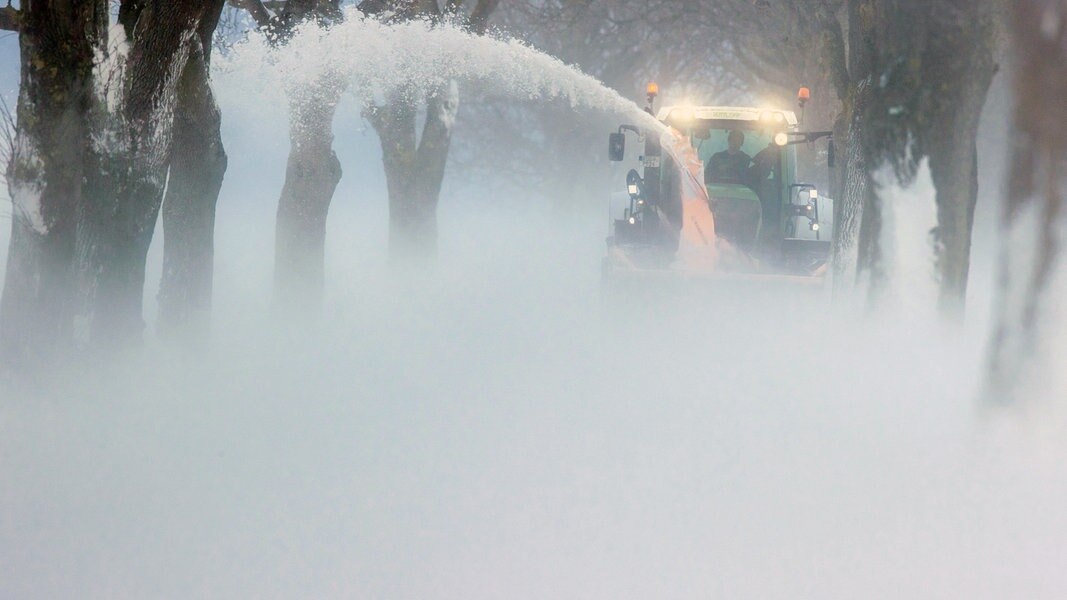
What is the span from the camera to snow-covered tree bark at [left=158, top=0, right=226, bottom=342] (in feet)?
31.5

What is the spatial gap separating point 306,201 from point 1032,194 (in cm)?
824

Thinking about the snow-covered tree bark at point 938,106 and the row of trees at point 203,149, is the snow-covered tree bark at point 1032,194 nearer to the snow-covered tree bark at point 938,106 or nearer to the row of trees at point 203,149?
the row of trees at point 203,149

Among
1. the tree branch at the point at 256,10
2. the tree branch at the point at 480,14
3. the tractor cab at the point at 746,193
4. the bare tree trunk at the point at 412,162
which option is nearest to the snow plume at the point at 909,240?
the tractor cab at the point at 746,193

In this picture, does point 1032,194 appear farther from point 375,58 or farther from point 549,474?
point 375,58

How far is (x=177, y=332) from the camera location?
34.2 ft

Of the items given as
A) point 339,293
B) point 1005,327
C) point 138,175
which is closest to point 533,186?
point 339,293

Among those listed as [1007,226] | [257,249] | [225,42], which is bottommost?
[257,249]

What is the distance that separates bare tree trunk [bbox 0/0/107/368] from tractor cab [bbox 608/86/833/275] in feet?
21.0

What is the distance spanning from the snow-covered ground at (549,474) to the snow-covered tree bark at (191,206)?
342 mm

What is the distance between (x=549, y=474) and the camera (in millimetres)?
6535

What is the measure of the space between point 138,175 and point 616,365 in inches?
156

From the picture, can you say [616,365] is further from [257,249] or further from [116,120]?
[257,249]

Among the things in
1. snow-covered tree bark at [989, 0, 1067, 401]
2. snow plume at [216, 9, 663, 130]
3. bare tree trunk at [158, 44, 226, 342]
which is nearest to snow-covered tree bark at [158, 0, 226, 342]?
bare tree trunk at [158, 44, 226, 342]

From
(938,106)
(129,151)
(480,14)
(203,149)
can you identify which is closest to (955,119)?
(938,106)
